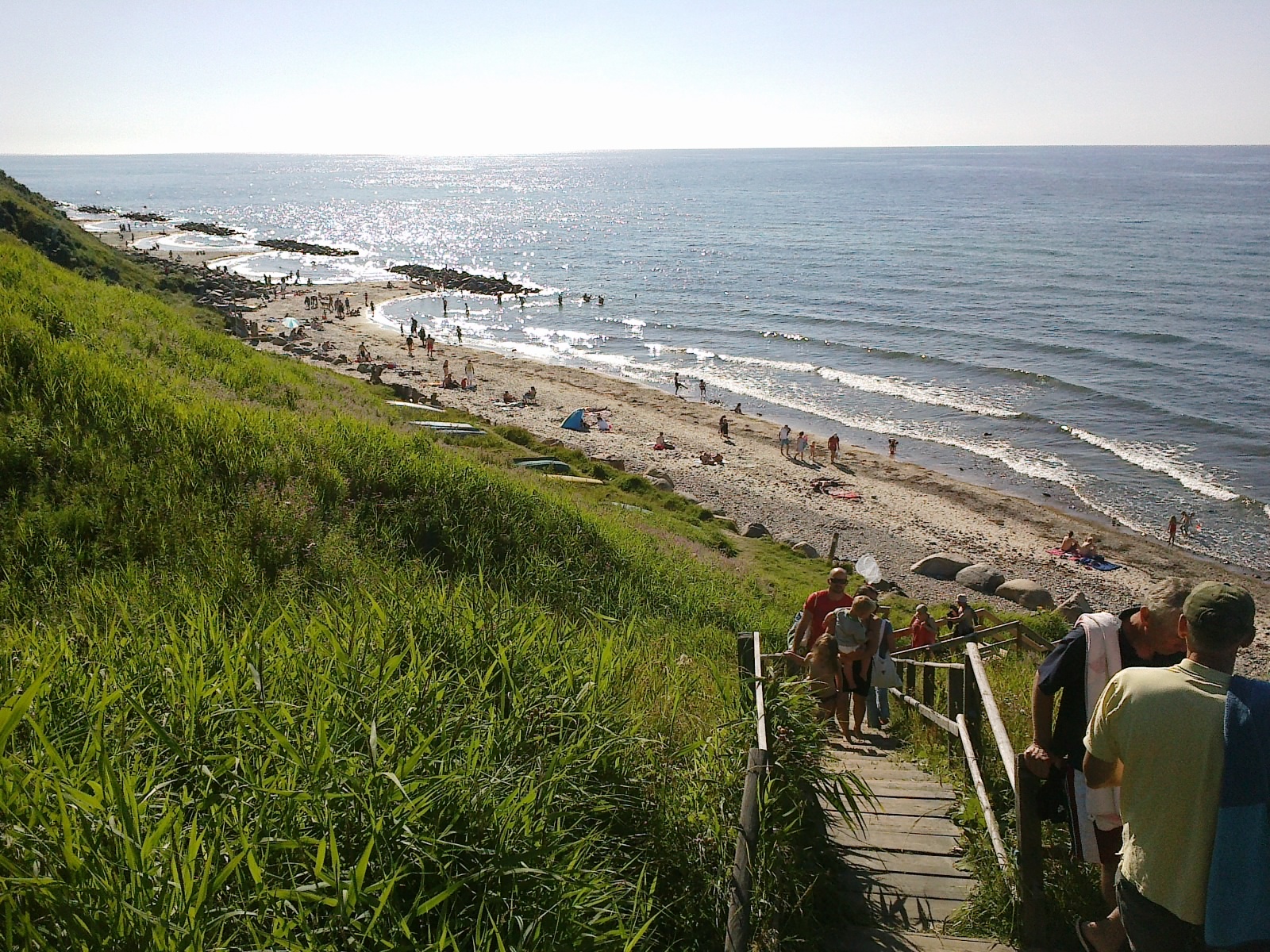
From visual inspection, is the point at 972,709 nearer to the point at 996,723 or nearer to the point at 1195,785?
the point at 996,723

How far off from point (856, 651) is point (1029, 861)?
3264mm

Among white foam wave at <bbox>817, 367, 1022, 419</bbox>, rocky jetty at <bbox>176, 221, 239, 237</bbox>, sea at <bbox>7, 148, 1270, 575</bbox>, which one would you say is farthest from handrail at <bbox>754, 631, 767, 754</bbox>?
rocky jetty at <bbox>176, 221, 239, 237</bbox>

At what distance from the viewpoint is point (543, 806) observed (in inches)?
139

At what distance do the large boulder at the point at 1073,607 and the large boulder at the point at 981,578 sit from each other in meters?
1.57

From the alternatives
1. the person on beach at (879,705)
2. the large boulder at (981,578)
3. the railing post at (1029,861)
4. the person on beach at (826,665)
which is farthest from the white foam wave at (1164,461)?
the railing post at (1029,861)

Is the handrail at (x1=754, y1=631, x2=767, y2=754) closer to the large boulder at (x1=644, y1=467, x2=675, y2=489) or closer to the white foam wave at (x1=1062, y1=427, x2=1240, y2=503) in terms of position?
the large boulder at (x1=644, y1=467, x2=675, y2=489)

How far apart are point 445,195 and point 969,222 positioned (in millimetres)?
126202

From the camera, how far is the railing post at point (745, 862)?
3197 millimetres

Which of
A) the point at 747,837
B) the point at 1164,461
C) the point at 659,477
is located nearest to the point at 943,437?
the point at 1164,461

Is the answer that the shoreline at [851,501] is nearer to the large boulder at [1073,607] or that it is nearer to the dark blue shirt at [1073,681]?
the large boulder at [1073,607]

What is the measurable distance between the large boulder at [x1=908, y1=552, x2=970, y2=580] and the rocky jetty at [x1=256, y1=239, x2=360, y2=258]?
84.5 meters

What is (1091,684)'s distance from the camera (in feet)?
12.7

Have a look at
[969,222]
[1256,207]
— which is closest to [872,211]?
[969,222]

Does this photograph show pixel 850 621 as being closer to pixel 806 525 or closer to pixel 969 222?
pixel 806 525
